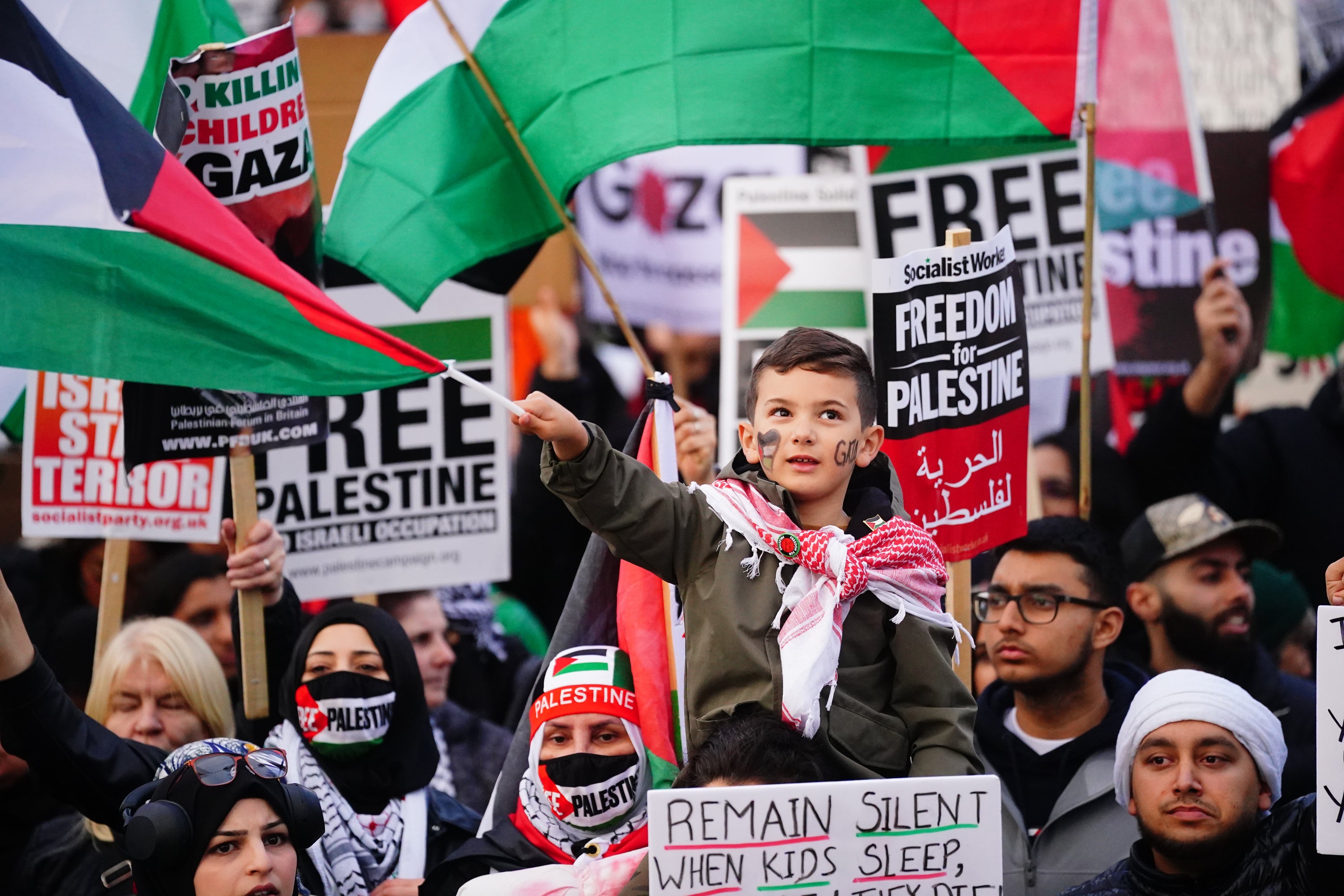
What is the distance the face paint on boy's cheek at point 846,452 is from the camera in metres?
3.50

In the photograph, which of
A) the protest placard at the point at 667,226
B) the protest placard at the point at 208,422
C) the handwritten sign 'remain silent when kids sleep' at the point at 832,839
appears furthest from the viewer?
the protest placard at the point at 667,226

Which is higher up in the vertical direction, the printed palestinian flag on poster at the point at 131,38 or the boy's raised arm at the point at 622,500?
the printed palestinian flag on poster at the point at 131,38

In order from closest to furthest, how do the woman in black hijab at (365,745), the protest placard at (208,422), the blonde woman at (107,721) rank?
the blonde woman at (107,721), the woman in black hijab at (365,745), the protest placard at (208,422)

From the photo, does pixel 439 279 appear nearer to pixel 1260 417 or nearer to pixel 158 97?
pixel 158 97

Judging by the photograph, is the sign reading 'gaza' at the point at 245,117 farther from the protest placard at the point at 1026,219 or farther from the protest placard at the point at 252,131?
the protest placard at the point at 1026,219

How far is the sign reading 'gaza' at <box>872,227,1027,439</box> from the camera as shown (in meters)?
4.49

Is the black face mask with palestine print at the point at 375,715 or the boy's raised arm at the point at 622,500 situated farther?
the black face mask with palestine print at the point at 375,715

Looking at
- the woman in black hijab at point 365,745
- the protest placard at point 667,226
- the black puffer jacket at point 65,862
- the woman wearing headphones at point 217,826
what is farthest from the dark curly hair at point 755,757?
the protest placard at point 667,226

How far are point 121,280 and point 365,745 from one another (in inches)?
54.7

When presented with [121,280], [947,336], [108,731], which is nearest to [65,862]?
[108,731]

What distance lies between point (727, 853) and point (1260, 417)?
4.04 metres

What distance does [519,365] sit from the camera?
323 inches

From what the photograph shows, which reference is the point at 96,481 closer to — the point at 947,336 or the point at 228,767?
the point at 228,767

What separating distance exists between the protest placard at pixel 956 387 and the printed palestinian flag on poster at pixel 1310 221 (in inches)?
105
